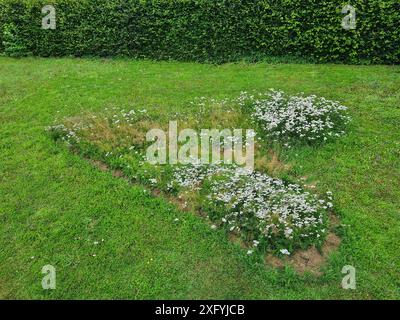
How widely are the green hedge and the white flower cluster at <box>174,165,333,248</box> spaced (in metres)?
8.34

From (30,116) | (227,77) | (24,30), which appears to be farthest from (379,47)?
(24,30)

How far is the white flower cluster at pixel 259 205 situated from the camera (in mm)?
9508

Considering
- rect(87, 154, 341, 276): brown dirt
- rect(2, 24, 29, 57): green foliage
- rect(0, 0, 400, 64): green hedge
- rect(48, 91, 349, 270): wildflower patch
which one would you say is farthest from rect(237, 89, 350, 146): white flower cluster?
rect(2, 24, 29, 57): green foliage

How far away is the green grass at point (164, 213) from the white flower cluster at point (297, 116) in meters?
0.48

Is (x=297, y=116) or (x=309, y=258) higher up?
(x=297, y=116)

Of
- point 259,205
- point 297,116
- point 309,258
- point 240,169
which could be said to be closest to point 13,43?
point 297,116

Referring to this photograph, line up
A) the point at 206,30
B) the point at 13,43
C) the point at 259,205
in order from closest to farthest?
the point at 259,205 < the point at 206,30 < the point at 13,43

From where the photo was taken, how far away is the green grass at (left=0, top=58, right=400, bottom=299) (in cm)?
890

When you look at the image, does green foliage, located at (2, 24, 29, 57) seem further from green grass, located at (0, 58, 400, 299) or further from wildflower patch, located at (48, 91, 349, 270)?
wildflower patch, located at (48, 91, 349, 270)

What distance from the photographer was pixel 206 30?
1859 centimetres

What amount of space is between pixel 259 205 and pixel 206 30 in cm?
1055

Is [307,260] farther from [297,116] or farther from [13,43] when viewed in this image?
[13,43]

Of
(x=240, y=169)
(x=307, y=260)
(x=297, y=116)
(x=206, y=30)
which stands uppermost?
(x=206, y=30)

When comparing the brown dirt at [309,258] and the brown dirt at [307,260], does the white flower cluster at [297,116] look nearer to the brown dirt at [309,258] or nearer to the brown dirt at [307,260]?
the brown dirt at [309,258]
